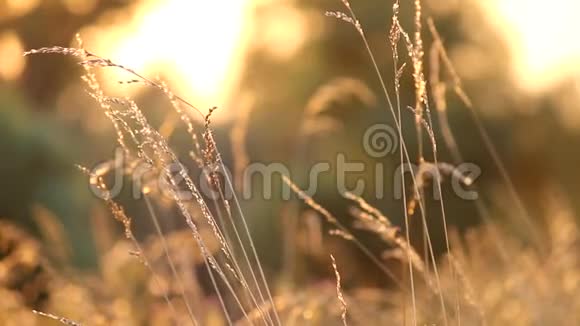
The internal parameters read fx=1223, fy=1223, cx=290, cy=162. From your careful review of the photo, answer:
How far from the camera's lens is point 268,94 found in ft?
52.4

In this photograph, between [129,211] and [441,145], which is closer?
[129,211]

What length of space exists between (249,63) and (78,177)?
417cm

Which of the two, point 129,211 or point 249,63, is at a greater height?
point 249,63

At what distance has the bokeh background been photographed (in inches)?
441

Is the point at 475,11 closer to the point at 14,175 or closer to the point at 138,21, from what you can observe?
the point at 138,21

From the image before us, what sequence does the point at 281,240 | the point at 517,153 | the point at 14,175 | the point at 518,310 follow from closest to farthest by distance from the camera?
1. the point at 518,310
2. the point at 14,175
3. the point at 281,240
4. the point at 517,153

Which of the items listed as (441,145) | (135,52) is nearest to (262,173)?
(441,145)

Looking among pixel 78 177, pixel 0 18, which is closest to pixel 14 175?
pixel 78 177

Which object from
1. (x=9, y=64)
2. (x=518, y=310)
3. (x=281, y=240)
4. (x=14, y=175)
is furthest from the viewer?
(x=281, y=240)

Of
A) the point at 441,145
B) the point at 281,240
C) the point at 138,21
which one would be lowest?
the point at 281,240

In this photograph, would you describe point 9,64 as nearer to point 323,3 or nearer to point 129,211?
point 129,211

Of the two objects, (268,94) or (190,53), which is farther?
(268,94)

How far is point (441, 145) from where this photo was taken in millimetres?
13453

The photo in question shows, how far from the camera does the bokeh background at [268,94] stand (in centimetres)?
1120
